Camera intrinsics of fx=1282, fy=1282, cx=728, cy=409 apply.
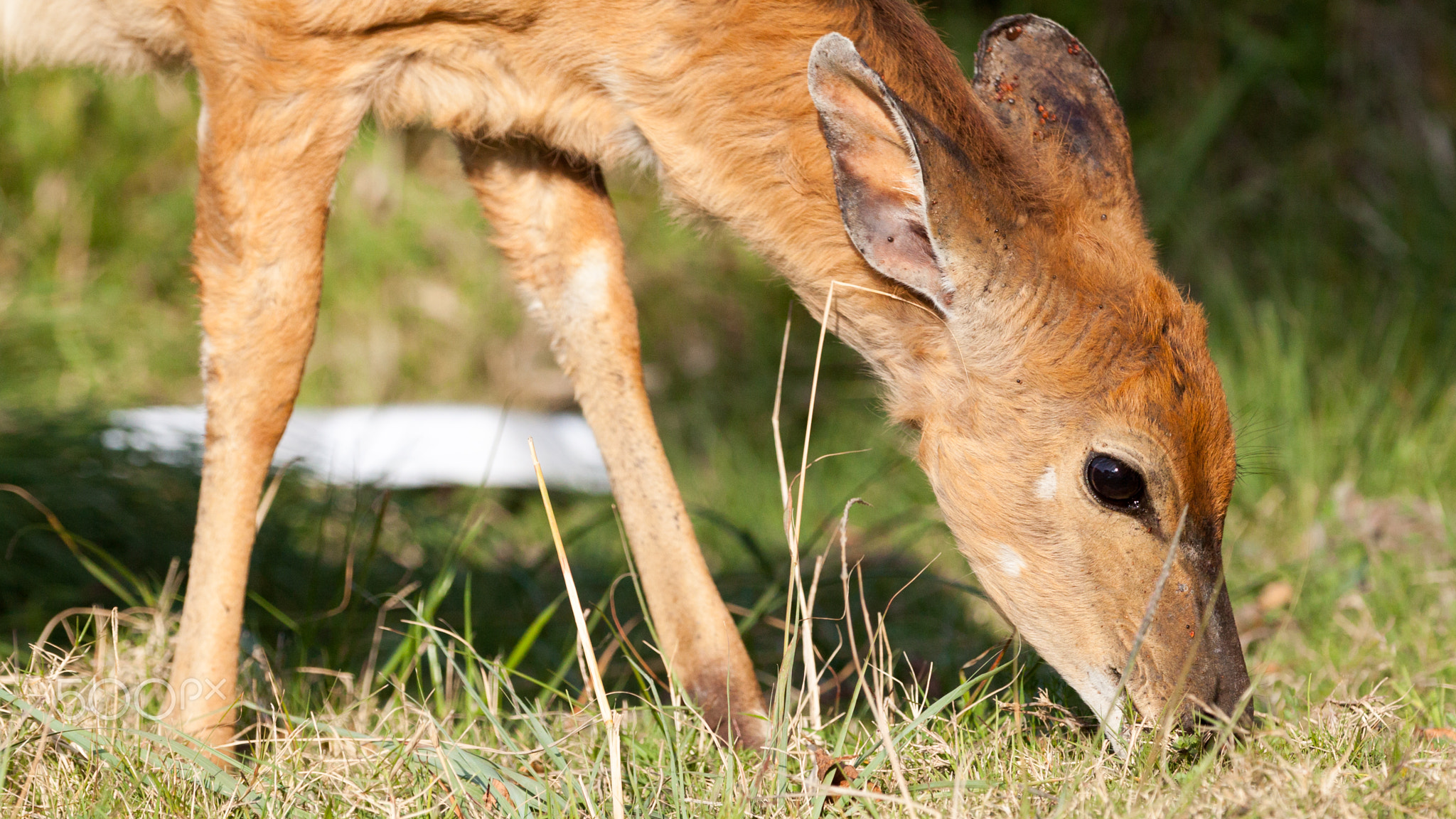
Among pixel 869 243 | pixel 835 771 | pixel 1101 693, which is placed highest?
pixel 869 243

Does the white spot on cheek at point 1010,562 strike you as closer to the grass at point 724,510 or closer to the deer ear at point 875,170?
the grass at point 724,510

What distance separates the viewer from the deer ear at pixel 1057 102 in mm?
3141

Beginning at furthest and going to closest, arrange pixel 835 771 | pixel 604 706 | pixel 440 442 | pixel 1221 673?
pixel 440 442
pixel 1221 673
pixel 835 771
pixel 604 706

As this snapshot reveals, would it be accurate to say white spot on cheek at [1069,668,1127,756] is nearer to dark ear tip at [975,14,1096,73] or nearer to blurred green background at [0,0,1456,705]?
blurred green background at [0,0,1456,705]

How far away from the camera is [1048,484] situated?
2889 mm

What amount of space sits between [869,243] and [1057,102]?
2.46 feet

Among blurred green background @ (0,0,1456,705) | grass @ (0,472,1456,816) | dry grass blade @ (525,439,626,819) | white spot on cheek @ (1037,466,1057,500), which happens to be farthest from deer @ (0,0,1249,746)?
blurred green background @ (0,0,1456,705)

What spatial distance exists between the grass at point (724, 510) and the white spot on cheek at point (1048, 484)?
0.40m

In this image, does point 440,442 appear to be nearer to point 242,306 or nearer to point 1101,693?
point 242,306

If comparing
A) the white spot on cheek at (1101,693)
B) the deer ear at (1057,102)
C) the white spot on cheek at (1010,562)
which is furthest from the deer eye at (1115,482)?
the deer ear at (1057,102)

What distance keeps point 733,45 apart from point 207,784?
197 cm

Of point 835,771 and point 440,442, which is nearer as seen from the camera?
point 835,771

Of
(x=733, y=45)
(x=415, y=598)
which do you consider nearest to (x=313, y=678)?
(x=415, y=598)

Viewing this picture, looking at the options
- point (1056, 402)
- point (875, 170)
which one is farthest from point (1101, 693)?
point (875, 170)
